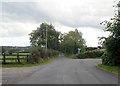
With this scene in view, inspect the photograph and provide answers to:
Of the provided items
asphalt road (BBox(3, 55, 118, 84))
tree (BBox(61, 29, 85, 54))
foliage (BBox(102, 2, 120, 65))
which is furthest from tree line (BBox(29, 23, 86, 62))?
asphalt road (BBox(3, 55, 118, 84))

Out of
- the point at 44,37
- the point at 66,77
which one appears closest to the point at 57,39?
the point at 44,37

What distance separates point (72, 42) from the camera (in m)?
118

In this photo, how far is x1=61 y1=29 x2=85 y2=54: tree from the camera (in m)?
118

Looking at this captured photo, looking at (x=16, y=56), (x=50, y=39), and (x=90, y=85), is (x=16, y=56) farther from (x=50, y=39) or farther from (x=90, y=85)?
(x=50, y=39)

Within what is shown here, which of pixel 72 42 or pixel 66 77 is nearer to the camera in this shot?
pixel 66 77

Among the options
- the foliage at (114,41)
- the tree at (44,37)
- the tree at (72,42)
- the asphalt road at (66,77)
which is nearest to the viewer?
the asphalt road at (66,77)

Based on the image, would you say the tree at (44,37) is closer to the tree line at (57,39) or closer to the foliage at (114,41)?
the tree line at (57,39)

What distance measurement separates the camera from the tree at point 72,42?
11769 cm

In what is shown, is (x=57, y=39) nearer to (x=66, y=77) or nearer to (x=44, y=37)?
(x=44, y=37)

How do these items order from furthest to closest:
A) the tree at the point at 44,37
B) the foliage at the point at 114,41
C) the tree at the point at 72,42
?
the tree at the point at 44,37, the tree at the point at 72,42, the foliage at the point at 114,41

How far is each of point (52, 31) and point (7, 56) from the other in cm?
8053

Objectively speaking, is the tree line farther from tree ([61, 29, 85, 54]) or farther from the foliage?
the foliage

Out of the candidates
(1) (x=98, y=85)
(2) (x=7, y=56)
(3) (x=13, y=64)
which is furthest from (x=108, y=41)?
(1) (x=98, y=85)

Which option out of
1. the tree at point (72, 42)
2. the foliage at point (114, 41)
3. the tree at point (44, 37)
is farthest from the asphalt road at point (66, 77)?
the tree at point (44, 37)
